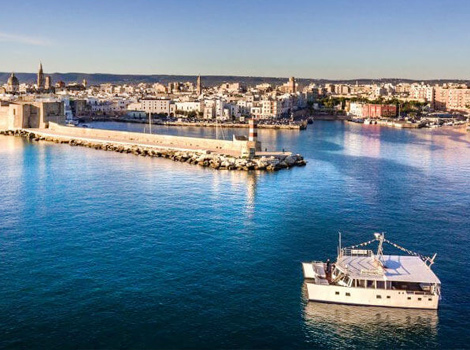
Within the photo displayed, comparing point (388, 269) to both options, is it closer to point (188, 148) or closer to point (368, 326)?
point (368, 326)

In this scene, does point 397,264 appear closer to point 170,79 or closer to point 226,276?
point 226,276

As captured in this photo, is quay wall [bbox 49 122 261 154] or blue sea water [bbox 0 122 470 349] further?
quay wall [bbox 49 122 261 154]

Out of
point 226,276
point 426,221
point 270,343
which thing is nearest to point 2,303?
point 226,276

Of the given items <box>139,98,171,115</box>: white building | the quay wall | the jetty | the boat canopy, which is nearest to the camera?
the boat canopy

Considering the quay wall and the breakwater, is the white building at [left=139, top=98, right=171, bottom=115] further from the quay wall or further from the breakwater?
the quay wall

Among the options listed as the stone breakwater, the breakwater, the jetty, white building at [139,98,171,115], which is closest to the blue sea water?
the stone breakwater

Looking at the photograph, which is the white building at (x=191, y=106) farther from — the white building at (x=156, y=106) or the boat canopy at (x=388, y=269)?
the boat canopy at (x=388, y=269)
